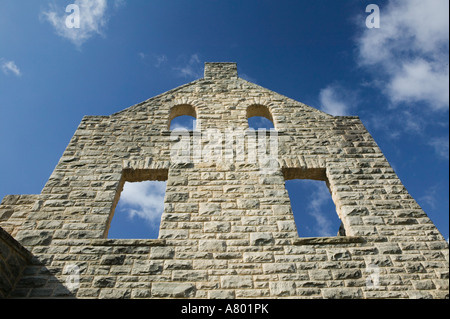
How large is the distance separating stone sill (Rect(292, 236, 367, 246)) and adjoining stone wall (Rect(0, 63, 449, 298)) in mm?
17

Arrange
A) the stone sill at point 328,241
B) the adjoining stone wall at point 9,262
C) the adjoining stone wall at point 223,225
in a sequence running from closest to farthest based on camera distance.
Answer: the adjoining stone wall at point 9,262
the adjoining stone wall at point 223,225
the stone sill at point 328,241

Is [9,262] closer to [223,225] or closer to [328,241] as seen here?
[223,225]

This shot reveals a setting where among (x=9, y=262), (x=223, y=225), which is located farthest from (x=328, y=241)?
(x=9, y=262)

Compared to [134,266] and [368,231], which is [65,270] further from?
[368,231]

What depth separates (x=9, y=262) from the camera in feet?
15.0

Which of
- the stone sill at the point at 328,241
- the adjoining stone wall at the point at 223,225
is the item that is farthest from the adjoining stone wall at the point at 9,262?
the stone sill at the point at 328,241

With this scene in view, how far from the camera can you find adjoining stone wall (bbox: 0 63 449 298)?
185 inches

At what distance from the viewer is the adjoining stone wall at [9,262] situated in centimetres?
443

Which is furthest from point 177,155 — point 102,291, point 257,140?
point 102,291

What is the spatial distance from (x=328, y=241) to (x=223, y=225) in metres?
1.77

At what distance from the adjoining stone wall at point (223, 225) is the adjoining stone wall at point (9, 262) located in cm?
12

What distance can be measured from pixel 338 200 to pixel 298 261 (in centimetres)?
168

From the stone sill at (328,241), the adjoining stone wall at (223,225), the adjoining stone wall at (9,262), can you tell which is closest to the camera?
the adjoining stone wall at (9,262)

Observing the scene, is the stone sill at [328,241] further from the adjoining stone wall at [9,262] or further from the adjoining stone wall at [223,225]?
the adjoining stone wall at [9,262]
